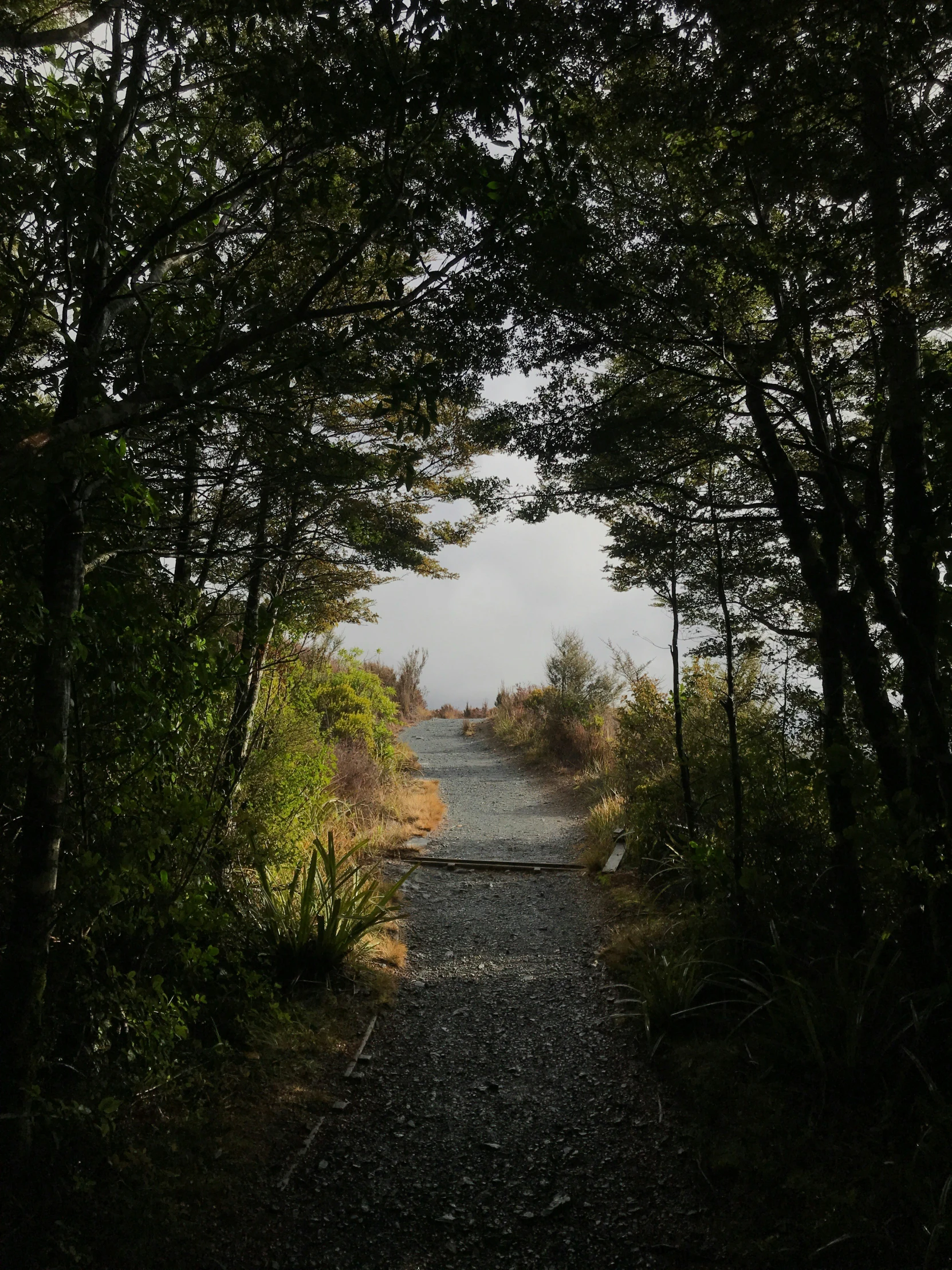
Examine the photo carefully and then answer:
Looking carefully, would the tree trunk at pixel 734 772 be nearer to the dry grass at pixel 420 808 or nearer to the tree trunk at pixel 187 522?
the tree trunk at pixel 187 522

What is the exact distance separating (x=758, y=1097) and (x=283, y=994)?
2.75 metres

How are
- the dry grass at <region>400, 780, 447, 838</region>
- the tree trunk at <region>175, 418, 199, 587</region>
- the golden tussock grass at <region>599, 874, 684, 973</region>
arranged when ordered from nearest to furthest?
the tree trunk at <region>175, 418, 199, 587</region>, the golden tussock grass at <region>599, 874, 684, 973</region>, the dry grass at <region>400, 780, 447, 838</region>

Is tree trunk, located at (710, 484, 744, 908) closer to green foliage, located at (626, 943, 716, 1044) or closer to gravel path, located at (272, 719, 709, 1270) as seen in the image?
green foliage, located at (626, 943, 716, 1044)

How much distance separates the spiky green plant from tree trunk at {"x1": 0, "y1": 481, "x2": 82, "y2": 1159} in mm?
2105

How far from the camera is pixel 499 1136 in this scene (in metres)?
3.53

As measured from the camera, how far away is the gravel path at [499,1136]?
9.35 feet

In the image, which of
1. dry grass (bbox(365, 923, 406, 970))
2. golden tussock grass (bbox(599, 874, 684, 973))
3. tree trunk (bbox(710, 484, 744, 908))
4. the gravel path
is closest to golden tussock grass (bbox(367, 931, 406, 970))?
dry grass (bbox(365, 923, 406, 970))

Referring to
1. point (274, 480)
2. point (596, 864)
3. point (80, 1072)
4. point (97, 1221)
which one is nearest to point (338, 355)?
point (274, 480)

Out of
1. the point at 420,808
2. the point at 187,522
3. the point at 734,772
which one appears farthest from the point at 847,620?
the point at 420,808

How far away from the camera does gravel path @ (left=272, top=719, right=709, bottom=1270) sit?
9.35 feet

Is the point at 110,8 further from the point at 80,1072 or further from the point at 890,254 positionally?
the point at 80,1072

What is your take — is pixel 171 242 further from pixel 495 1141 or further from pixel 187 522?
pixel 495 1141

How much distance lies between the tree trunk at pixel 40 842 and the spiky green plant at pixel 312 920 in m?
2.10

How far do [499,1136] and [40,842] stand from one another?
255 cm
